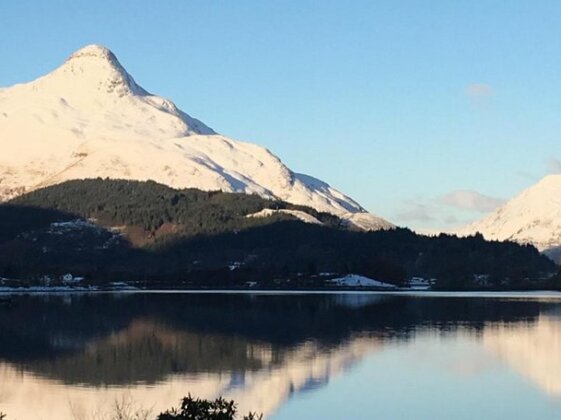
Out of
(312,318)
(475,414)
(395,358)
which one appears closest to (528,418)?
(475,414)

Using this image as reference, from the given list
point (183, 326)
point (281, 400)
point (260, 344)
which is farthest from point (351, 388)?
point (183, 326)

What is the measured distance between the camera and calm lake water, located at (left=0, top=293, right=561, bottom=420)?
172 ft

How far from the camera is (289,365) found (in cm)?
6806

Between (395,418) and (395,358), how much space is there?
25.5 metres

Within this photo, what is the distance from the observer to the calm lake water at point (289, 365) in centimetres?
5228

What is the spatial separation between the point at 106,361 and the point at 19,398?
1715cm

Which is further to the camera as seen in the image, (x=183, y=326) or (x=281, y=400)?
(x=183, y=326)

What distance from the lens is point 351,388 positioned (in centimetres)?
5888

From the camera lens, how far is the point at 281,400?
5322 cm

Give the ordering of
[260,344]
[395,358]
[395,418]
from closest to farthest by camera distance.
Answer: [395,418]
[395,358]
[260,344]

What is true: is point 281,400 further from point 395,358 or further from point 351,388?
point 395,358

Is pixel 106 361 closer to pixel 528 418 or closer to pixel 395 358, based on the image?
pixel 395 358

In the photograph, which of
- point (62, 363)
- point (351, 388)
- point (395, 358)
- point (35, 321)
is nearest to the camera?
point (351, 388)

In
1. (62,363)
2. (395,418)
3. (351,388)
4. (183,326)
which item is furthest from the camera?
(183,326)
